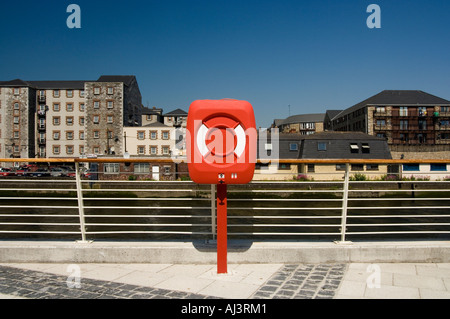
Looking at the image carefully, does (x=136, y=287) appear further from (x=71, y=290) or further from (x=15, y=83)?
(x=15, y=83)

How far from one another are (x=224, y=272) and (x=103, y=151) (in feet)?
190

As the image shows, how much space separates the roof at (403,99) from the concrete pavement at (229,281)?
63.3 metres

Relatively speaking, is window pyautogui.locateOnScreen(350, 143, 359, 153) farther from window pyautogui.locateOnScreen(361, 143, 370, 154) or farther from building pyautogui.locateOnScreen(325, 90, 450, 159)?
building pyautogui.locateOnScreen(325, 90, 450, 159)

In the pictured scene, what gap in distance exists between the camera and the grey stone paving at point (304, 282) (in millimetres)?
3230

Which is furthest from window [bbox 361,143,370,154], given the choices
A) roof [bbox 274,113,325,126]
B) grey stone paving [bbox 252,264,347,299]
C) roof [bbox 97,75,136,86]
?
roof [bbox 274,113,325,126]

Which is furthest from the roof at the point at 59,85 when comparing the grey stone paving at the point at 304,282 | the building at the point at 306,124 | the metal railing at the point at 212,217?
the grey stone paving at the point at 304,282

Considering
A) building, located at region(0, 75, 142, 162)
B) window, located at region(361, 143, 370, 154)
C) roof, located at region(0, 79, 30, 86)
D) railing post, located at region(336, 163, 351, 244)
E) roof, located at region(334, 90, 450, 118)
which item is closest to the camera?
railing post, located at region(336, 163, 351, 244)

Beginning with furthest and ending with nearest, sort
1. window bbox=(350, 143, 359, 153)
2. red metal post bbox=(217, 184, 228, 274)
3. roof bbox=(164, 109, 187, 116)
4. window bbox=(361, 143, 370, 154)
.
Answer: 1. roof bbox=(164, 109, 187, 116)
2. window bbox=(361, 143, 370, 154)
3. window bbox=(350, 143, 359, 153)
4. red metal post bbox=(217, 184, 228, 274)

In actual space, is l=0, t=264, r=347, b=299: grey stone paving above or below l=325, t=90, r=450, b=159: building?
below

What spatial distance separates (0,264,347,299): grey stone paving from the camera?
322 cm

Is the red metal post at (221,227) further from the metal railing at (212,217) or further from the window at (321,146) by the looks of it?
the window at (321,146)

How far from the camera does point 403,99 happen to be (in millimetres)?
63312

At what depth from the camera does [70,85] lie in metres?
65.2
